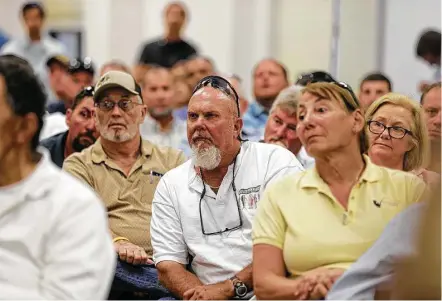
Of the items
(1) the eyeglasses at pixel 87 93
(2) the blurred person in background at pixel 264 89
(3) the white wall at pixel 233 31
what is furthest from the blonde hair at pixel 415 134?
(3) the white wall at pixel 233 31

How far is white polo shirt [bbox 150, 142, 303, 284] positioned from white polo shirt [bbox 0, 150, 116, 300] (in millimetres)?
753

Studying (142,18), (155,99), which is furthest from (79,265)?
(142,18)

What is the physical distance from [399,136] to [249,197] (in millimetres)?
515

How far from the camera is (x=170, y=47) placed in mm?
7281

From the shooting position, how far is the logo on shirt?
123 inches

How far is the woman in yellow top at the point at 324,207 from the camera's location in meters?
2.66

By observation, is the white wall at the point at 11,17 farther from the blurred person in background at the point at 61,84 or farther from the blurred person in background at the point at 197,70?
the blurred person in background at the point at 197,70

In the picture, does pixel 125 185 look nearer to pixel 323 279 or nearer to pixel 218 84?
pixel 218 84

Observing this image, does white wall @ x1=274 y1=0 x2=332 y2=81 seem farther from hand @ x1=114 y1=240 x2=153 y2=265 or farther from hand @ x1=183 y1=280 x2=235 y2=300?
hand @ x1=183 y1=280 x2=235 y2=300

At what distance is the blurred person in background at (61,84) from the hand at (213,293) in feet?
7.76

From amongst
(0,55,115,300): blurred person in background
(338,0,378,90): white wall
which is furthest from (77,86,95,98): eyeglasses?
(338,0,378,90): white wall

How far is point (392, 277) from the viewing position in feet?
8.39

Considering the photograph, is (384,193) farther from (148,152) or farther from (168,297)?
(148,152)

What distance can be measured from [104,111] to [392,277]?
146 centimetres
